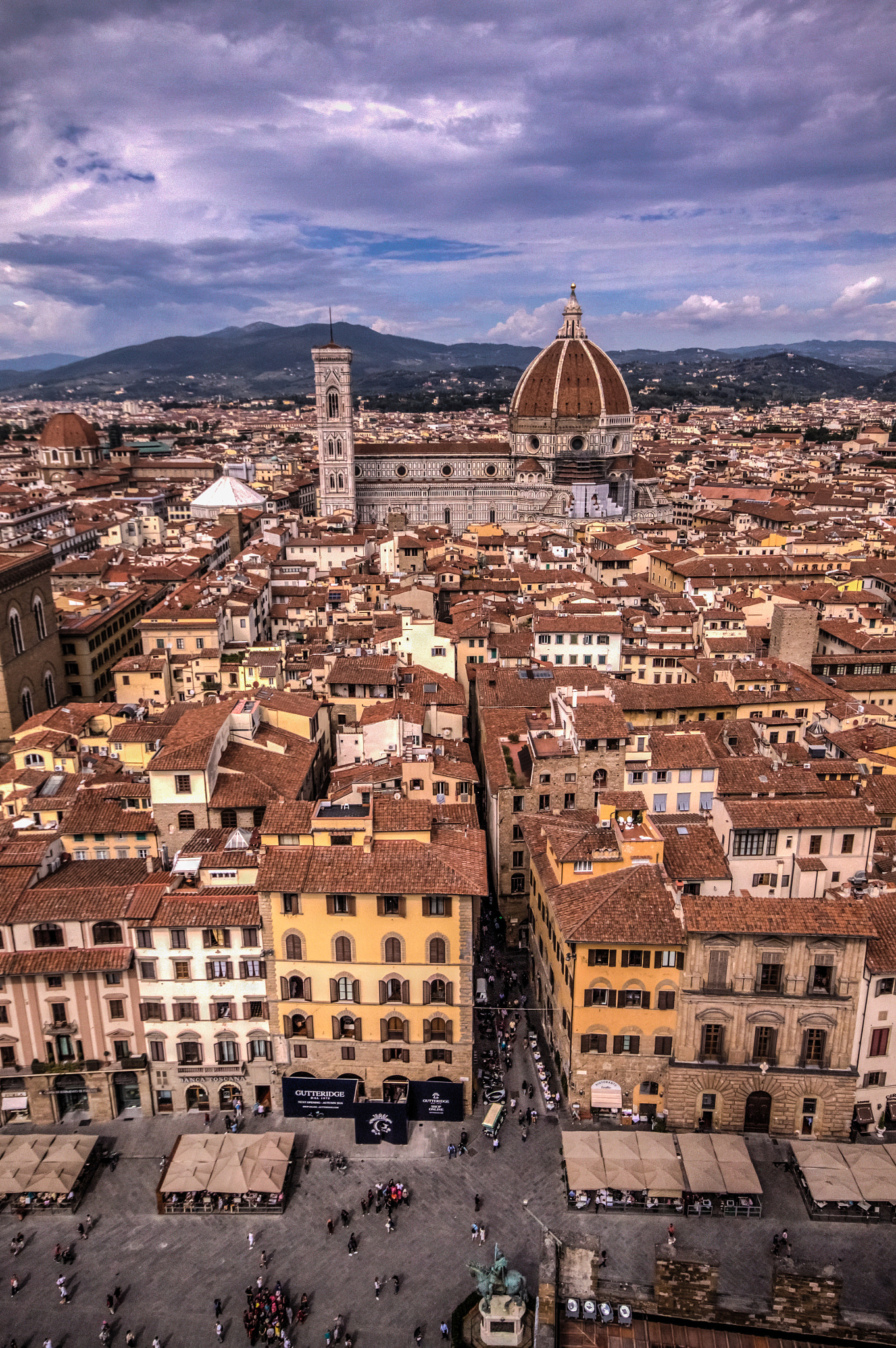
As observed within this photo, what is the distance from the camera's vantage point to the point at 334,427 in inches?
5344

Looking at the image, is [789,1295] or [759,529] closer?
[789,1295]

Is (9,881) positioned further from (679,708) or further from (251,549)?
(251,549)

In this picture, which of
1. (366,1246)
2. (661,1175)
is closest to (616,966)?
(661,1175)

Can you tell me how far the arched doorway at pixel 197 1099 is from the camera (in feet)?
107

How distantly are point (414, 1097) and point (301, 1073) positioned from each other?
386 centimetres

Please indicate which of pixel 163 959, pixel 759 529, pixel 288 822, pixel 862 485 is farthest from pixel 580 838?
pixel 862 485

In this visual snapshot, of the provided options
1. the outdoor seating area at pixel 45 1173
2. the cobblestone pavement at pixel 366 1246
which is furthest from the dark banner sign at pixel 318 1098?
the outdoor seating area at pixel 45 1173

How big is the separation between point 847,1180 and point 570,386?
133 metres

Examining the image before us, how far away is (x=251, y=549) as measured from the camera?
9250 centimetres

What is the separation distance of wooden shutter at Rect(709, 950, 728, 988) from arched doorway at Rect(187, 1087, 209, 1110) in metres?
17.1

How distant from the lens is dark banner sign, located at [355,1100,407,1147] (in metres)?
31.1

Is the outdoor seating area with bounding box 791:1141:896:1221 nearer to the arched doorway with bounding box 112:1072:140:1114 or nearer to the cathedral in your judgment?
the arched doorway with bounding box 112:1072:140:1114

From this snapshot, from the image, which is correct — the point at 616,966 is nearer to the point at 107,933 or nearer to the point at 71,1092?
the point at 107,933

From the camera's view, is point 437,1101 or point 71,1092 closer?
point 437,1101
